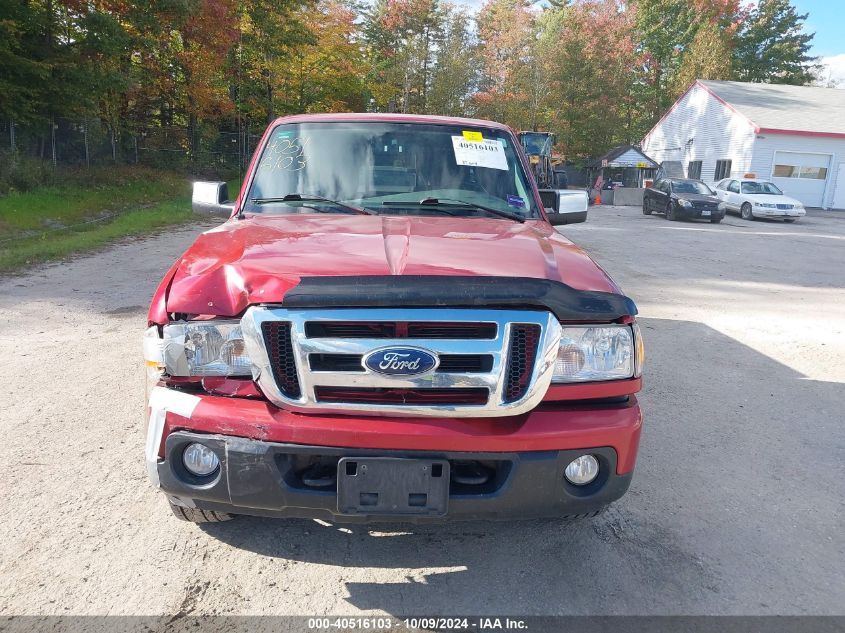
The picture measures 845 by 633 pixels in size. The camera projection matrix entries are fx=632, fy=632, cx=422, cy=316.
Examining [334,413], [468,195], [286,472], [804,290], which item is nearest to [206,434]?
[286,472]

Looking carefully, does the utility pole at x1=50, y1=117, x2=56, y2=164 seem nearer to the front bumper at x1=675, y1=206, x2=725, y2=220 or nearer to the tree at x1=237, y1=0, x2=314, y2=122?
the tree at x1=237, y1=0, x2=314, y2=122

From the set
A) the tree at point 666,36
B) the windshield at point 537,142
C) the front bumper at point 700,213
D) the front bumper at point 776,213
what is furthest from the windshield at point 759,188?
the tree at point 666,36

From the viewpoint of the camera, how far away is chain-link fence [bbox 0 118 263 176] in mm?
17125

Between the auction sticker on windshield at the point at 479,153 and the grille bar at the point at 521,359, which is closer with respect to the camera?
the grille bar at the point at 521,359

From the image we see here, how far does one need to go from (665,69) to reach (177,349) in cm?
6018

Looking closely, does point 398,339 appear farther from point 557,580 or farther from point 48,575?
point 48,575

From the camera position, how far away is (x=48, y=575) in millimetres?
2500

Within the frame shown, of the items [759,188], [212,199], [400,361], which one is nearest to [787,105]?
[759,188]

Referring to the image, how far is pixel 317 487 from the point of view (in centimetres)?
220

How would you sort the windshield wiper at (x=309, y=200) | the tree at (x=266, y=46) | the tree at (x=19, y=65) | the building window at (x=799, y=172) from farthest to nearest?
1. the building window at (x=799, y=172)
2. the tree at (x=266, y=46)
3. the tree at (x=19, y=65)
4. the windshield wiper at (x=309, y=200)

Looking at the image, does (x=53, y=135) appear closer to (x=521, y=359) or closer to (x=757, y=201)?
(x=521, y=359)

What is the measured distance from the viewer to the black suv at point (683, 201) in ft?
69.9

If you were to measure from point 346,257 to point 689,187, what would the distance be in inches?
908

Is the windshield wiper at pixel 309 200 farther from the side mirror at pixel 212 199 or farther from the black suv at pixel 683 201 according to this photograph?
→ the black suv at pixel 683 201
